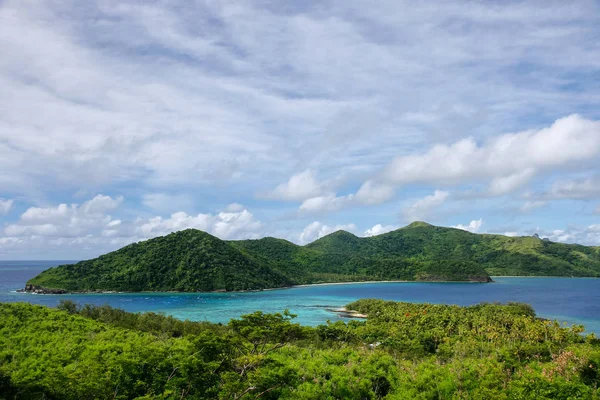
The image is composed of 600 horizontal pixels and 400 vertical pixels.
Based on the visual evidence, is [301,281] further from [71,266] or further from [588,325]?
[588,325]

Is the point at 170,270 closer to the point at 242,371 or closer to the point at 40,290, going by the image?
the point at 40,290

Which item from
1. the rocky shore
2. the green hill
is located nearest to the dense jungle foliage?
the rocky shore

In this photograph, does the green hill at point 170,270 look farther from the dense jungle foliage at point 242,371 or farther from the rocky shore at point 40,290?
the dense jungle foliage at point 242,371

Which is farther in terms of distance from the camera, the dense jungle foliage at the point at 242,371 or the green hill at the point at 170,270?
the green hill at the point at 170,270

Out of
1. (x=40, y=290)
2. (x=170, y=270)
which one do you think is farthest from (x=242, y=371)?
(x=170, y=270)

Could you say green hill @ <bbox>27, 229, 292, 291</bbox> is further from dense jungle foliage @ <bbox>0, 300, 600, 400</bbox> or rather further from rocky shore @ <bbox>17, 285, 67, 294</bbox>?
dense jungle foliage @ <bbox>0, 300, 600, 400</bbox>

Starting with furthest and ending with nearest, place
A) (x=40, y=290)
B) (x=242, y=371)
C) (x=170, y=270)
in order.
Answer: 1. (x=170, y=270)
2. (x=40, y=290)
3. (x=242, y=371)

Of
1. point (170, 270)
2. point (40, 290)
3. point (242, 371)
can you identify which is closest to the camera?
point (242, 371)

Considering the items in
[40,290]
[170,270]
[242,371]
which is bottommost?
[40,290]

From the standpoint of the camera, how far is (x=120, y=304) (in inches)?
4456

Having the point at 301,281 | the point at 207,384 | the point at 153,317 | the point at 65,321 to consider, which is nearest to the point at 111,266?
the point at 301,281

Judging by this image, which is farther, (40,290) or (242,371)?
(40,290)

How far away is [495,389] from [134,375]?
835 inches

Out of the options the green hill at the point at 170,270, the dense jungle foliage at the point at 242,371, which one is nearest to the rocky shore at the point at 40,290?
the green hill at the point at 170,270
